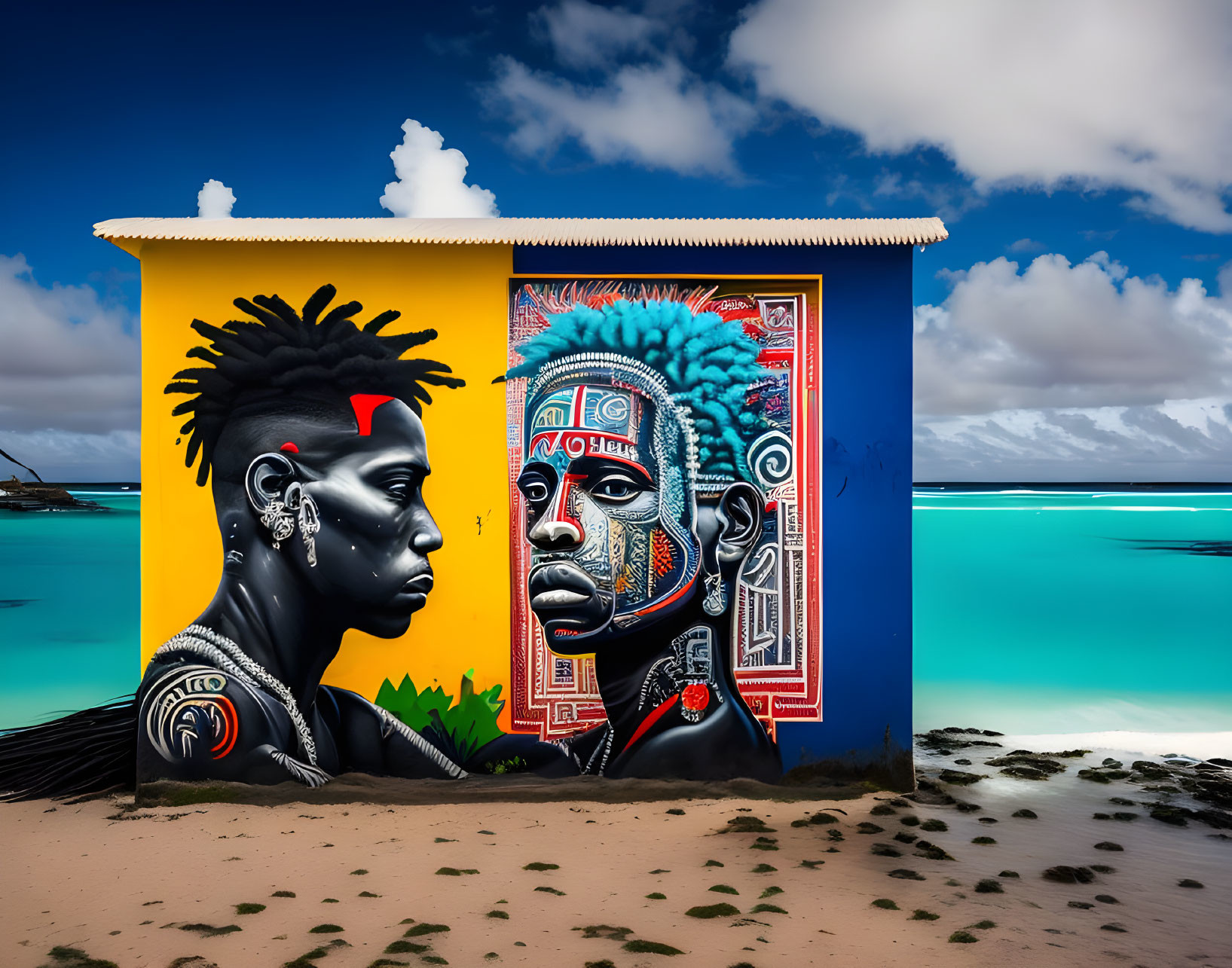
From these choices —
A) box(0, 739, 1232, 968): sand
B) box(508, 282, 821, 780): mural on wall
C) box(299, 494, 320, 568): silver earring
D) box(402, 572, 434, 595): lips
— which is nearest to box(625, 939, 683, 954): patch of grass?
box(0, 739, 1232, 968): sand

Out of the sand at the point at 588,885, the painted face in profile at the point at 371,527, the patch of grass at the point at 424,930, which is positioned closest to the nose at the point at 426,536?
the painted face in profile at the point at 371,527

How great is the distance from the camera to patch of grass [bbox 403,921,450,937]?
112 inches

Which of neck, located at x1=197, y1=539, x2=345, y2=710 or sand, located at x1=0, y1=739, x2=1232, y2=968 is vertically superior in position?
neck, located at x1=197, y1=539, x2=345, y2=710

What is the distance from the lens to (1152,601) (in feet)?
33.6

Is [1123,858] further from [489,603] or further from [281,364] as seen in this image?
[281,364]

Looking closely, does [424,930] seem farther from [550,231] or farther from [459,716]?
[550,231]

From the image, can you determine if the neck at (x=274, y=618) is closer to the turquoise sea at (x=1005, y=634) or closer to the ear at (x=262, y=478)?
the ear at (x=262, y=478)

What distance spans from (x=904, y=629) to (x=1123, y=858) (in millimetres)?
1456

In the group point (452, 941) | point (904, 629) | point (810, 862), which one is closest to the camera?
point (452, 941)

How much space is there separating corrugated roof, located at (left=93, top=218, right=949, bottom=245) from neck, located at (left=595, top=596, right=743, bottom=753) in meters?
2.07

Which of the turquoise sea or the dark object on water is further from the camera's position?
the turquoise sea

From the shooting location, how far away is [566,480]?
4.13m

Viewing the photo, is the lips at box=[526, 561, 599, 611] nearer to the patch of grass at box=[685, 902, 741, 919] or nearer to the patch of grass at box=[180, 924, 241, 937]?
the patch of grass at box=[685, 902, 741, 919]

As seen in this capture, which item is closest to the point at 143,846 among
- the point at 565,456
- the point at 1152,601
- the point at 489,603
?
the point at 489,603
